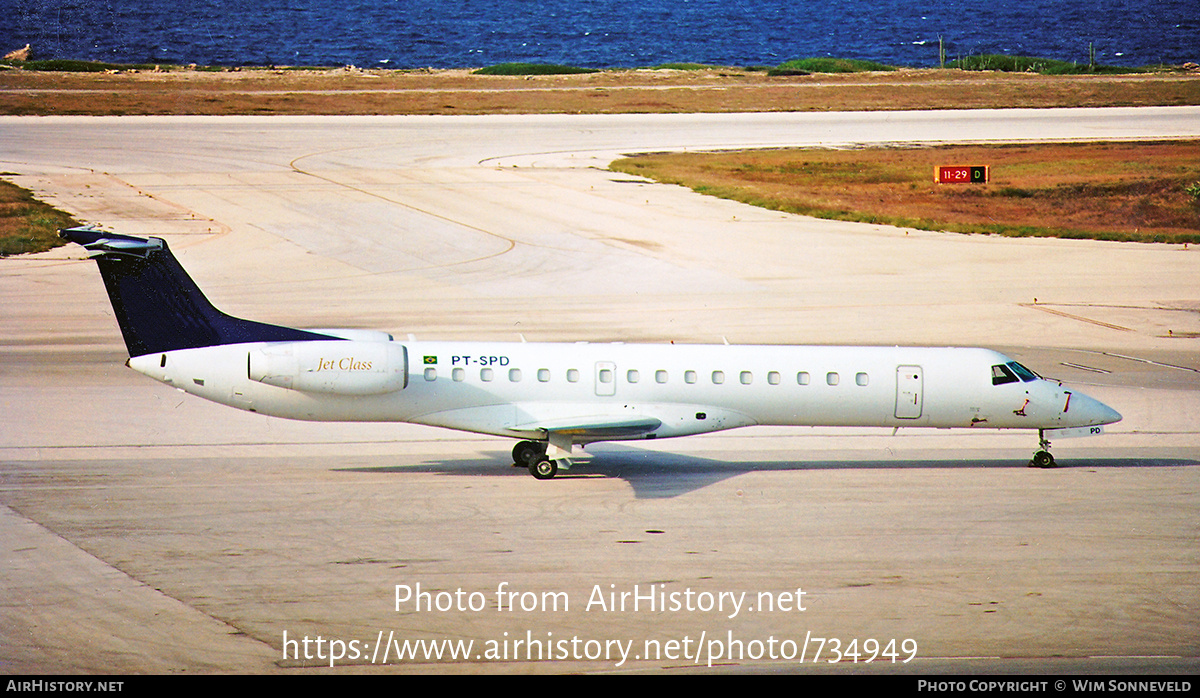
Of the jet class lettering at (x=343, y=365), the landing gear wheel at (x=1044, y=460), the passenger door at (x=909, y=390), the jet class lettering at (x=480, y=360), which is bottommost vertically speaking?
the landing gear wheel at (x=1044, y=460)

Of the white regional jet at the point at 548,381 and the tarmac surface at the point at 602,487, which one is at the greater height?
the white regional jet at the point at 548,381

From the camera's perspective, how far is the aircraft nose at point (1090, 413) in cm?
2605

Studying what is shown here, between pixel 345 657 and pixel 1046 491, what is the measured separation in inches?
587

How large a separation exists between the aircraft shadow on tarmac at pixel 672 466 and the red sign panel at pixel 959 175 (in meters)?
39.2

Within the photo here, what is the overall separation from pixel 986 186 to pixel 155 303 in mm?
50030

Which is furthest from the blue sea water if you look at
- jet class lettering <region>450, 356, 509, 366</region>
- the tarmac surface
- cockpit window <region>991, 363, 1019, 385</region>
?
cockpit window <region>991, 363, 1019, 385</region>

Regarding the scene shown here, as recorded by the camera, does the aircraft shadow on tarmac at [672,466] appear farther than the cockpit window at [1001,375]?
No

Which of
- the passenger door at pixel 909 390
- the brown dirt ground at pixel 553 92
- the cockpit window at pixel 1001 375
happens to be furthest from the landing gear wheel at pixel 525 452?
the brown dirt ground at pixel 553 92

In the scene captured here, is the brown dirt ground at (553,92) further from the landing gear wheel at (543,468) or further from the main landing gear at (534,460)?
the landing gear wheel at (543,468)

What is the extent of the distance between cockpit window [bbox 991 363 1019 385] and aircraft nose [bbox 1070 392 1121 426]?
147 cm

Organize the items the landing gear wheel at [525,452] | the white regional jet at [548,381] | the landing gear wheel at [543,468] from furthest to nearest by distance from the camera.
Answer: the landing gear wheel at [525,452]
the landing gear wheel at [543,468]
the white regional jet at [548,381]

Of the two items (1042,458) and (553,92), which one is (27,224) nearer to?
(1042,458)

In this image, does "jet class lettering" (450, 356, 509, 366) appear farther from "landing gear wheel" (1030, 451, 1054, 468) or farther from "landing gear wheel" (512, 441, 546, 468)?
"landing gear wheel" (1030, 451, 1054, 468)

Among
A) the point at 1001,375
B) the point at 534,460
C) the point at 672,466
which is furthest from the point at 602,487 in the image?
the point at 1001,375
